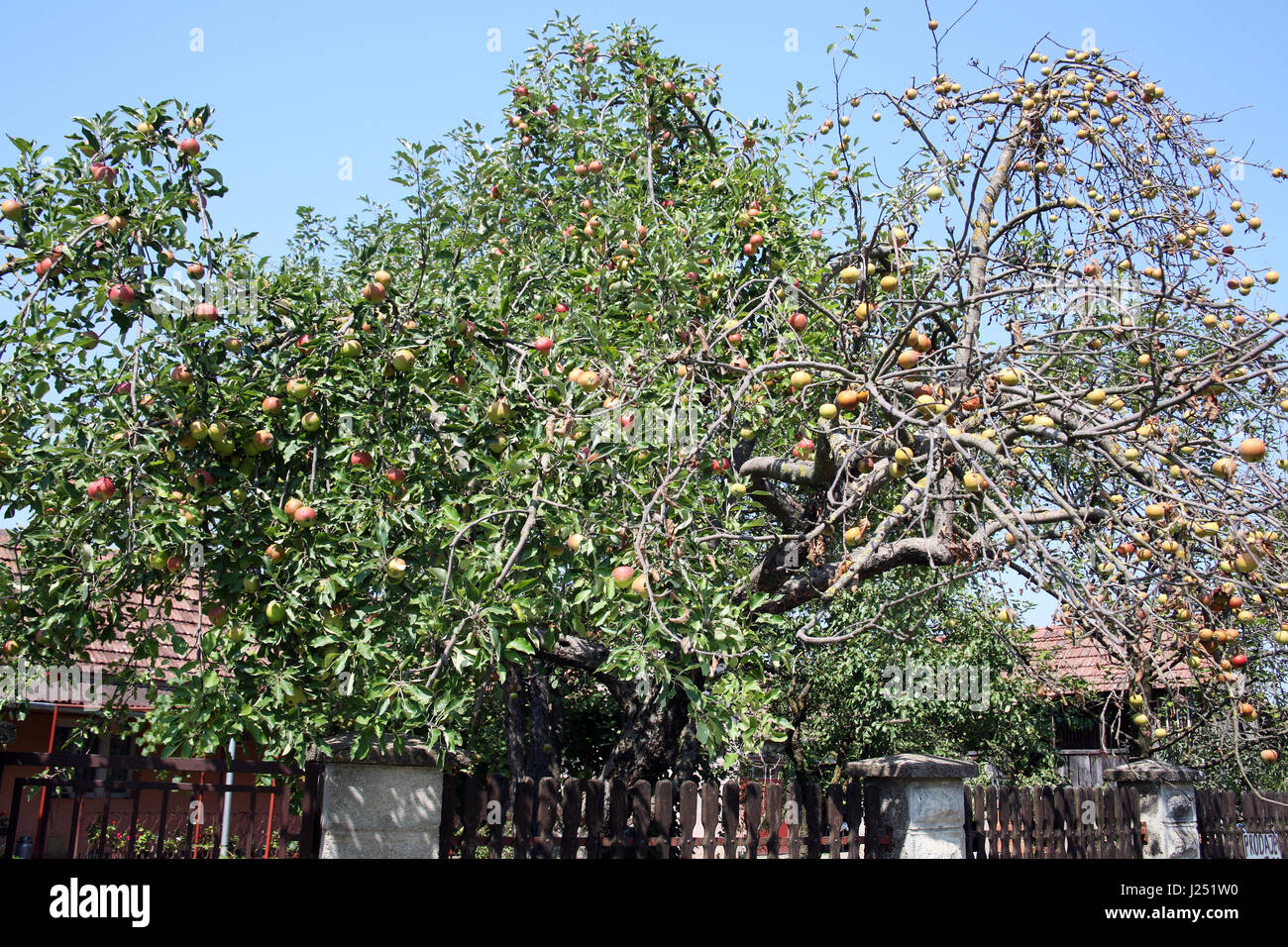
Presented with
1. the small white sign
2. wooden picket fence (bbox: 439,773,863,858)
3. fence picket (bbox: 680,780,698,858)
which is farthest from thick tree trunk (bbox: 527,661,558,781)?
the small white sign

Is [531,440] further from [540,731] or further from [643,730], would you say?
[540,731]

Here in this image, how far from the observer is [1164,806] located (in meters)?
7.97

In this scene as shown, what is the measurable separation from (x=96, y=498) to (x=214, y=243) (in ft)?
4.02

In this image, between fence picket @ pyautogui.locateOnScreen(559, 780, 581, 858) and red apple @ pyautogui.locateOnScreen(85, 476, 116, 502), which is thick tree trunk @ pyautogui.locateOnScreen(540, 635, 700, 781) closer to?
fence picket @ pyautogui.locateOnScreen(559, 780, 581, 858)

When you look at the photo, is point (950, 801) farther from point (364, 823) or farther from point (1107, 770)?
point (364, 823)

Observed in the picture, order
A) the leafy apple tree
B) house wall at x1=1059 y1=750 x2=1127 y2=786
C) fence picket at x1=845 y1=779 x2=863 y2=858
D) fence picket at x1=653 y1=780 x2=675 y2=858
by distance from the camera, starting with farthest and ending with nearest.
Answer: house wall at x1=1059 y1=750 x2=1127 y2=786, fence picket at x1=845 y1=779 x2=863 y2=858, fence picket at x1=653 y1=780 x2=675 y2=858, the leafy apple tree

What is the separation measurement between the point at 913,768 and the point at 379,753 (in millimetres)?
3297

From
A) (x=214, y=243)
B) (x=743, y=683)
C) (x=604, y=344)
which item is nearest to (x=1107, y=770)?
(x=743, y=683)

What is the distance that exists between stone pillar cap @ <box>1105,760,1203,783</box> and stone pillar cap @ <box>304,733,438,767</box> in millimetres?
5889

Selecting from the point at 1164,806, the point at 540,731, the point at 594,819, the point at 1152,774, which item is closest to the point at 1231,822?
the point at 1164,806

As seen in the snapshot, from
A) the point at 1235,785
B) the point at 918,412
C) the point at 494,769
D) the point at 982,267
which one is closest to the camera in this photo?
the point at 918,412

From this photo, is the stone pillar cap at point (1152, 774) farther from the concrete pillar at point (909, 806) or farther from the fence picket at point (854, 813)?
the fence picket at point (854, 813)

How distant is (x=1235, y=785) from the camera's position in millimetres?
10875

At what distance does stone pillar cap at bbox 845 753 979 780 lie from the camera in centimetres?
595
